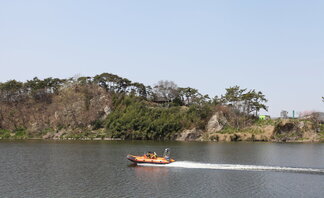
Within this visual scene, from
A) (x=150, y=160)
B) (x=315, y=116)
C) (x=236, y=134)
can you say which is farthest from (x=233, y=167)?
(x=315, y=116)

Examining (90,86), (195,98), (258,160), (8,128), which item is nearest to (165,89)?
(195,98)

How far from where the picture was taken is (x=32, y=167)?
4566 cm

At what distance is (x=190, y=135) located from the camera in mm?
100750

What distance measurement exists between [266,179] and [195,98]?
3082 inches

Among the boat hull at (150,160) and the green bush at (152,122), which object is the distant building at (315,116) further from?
the boat hull at (150,160)

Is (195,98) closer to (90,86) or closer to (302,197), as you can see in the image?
(90,86)

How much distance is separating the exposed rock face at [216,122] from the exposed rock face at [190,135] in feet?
12.4

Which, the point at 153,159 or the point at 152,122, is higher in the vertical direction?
the point at 152,122

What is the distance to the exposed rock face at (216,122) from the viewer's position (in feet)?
337

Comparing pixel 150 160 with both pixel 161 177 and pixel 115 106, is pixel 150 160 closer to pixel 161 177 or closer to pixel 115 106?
pixel 161 177

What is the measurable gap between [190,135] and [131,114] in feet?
68.5

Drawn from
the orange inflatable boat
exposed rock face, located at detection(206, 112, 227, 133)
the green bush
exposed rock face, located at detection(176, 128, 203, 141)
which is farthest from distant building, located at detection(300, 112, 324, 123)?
the orange inflatable boat

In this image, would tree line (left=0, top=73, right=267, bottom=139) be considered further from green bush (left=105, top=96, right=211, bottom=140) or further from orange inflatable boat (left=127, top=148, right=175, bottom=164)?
orange inflatable boat (left=127, top=148, right=175, bottom=164)

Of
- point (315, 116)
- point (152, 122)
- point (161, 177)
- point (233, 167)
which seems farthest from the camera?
point (152, 122)
